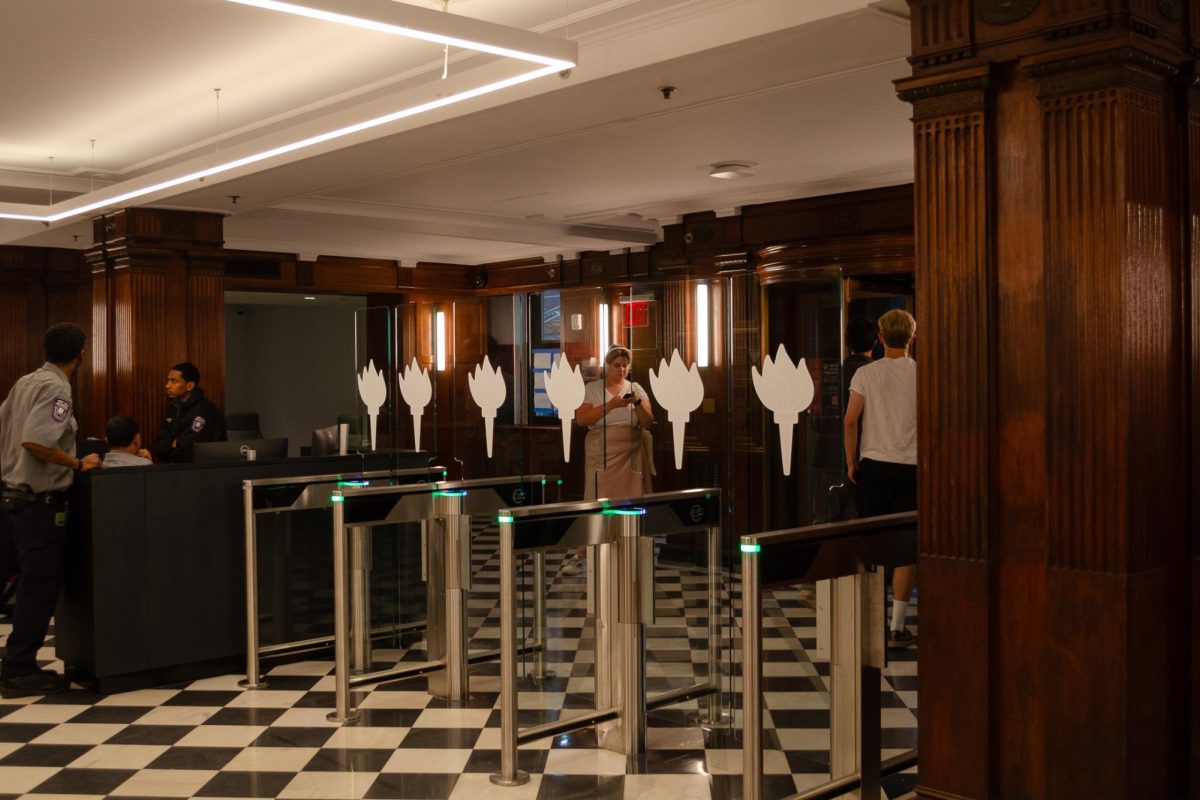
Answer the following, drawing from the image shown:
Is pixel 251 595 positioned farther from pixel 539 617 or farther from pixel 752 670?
pixel 752 670

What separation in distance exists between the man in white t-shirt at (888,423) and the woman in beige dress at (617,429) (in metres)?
1.61

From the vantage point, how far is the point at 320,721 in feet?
15.9

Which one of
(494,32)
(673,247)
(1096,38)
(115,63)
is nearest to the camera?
(1096,38)

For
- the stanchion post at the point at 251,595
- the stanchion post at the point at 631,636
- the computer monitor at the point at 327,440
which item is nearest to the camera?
the stanchion post at the point at 631,636

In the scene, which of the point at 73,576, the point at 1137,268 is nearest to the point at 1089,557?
the point at 1137,268

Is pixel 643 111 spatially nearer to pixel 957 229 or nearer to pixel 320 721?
pixel 957 229

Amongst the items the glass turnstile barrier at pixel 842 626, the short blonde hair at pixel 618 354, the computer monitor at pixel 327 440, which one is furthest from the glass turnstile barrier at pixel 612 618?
the computer monitor at pixel 327 440

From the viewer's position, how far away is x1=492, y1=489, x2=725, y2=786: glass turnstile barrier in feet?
13.4

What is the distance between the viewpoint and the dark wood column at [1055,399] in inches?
115

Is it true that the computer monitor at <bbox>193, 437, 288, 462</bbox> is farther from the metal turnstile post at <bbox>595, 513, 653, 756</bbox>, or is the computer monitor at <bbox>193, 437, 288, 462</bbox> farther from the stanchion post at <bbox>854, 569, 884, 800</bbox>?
the stanchion post at <bbox>854, 569, 884, 800</bbox>

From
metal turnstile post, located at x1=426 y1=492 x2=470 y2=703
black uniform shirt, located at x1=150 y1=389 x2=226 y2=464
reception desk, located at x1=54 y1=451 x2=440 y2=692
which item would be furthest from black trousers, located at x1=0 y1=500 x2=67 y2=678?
metal turnstile post, located at x1=426 y1=492 x2=470 y2=703

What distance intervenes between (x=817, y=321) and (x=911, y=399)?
1.69 metres

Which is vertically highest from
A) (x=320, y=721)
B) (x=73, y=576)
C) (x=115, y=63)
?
(x=115, y=63)

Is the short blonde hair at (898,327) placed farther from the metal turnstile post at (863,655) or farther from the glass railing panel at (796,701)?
the metal turnstile post at (863,655)
